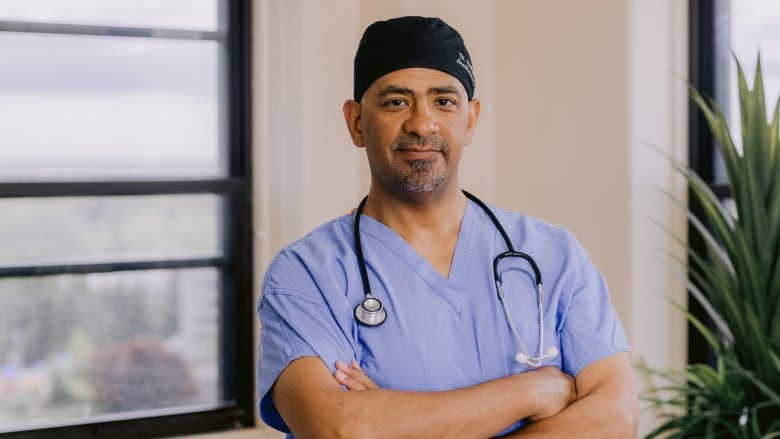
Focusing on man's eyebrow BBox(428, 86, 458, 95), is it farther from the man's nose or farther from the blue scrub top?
the blue scrub top

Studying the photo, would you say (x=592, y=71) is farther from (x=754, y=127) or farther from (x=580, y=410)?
(x=580, y=410)

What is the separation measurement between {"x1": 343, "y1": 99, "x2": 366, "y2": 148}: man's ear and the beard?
0.11 metres

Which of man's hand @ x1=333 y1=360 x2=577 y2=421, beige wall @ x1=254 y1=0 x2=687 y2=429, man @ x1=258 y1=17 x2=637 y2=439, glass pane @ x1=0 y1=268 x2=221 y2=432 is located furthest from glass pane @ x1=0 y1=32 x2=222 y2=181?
man's hand @ x1=333 y1=360 x2=577 y2=421

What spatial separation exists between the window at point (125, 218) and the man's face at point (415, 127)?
1381 mm

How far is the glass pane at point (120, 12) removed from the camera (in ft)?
8.67

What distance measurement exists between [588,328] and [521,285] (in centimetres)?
13

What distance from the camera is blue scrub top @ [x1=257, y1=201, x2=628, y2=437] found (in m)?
1.48

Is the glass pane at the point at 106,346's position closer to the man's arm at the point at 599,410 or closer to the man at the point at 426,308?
the man at the point at 426,308

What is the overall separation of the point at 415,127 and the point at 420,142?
3cm

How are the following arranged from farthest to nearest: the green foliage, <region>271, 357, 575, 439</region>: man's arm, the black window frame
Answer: the black window frame < the green foliage < <region>271, 357, 575, 439</region>: man's arm

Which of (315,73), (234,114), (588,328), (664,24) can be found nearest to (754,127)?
(664,24)

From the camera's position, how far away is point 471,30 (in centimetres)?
289

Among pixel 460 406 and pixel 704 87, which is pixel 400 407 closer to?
pixel 460 406

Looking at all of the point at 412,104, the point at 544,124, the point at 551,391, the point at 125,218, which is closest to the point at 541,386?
the point at 551,391
